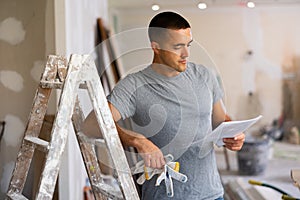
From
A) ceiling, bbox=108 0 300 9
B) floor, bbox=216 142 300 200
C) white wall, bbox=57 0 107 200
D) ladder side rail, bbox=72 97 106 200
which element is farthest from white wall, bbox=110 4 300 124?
ladder side rail, bbox=72 97 106 200

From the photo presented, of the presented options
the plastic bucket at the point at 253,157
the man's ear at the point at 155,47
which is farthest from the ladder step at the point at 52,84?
the plastic bucket at the point at 253,157

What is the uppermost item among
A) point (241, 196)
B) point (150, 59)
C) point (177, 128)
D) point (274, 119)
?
point (150, 59)

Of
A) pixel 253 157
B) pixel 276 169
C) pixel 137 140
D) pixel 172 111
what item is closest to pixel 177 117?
pixel 172 111

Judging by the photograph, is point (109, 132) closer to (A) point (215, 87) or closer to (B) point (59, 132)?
(B) point (59, 132)

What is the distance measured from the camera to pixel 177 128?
1.64m

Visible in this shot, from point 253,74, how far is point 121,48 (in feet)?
11.4

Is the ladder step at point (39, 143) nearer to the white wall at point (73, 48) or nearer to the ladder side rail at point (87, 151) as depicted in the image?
the ladder side rail at point (87, 151)

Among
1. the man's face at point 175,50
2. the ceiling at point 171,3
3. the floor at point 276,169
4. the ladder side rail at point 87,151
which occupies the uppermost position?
the ceiling at point 171,3

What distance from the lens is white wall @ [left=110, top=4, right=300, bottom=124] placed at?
14.9 feet

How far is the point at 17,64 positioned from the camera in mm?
2674

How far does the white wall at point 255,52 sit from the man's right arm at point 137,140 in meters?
2.58

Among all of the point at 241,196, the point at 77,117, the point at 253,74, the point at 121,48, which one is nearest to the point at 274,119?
the point at 253,74

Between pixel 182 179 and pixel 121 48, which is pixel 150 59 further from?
pixel 182 179

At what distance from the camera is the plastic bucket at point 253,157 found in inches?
154
